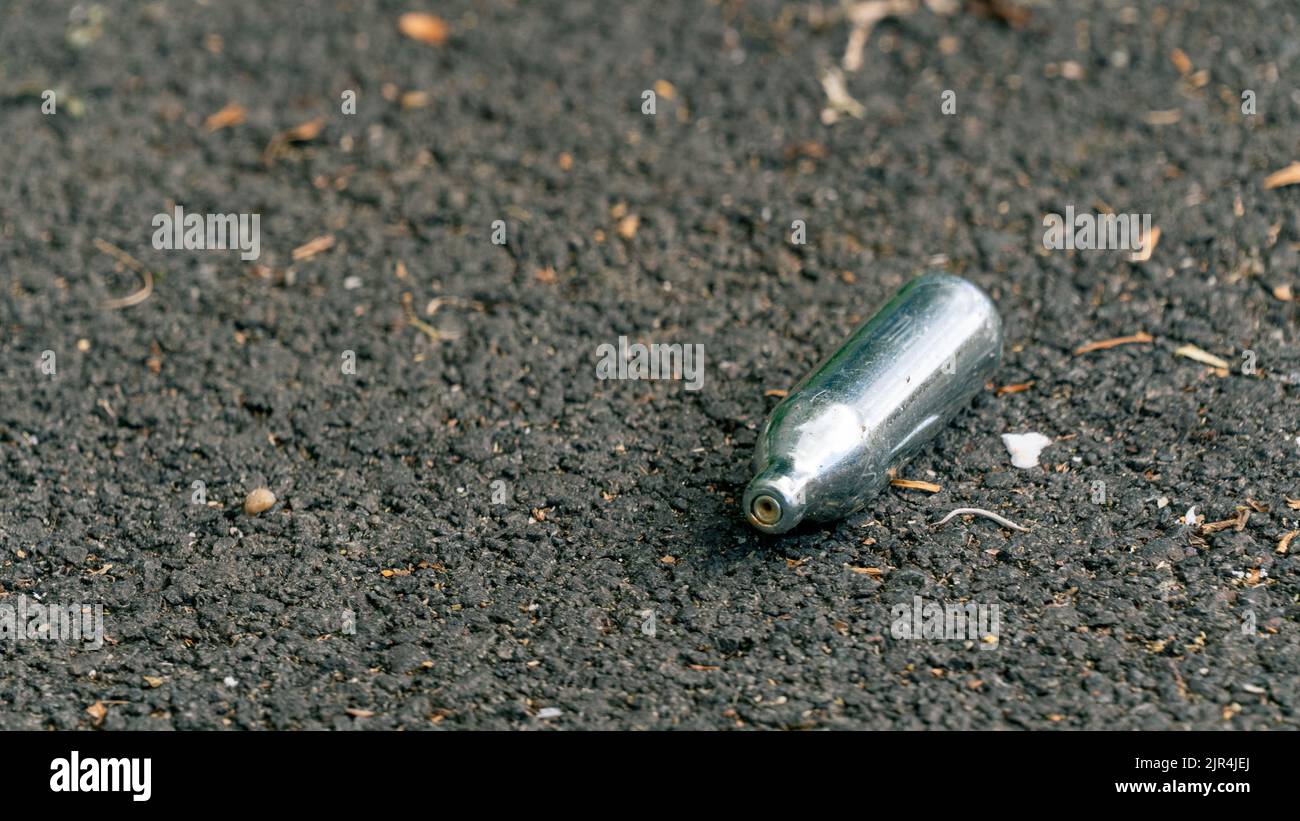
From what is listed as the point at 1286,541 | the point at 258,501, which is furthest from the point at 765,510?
the point at 258,501

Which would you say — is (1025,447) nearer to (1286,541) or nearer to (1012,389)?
(1012,389)

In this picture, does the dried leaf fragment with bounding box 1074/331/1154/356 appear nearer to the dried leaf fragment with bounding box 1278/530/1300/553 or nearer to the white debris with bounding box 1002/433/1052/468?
the white debris with bounding box 1002/433/1052/468

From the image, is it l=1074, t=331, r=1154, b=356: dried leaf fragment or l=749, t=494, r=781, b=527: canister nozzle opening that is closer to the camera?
l=749, t=494, r=781, b=527: canister nozzle opening

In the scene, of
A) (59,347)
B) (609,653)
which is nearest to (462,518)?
(609,653)

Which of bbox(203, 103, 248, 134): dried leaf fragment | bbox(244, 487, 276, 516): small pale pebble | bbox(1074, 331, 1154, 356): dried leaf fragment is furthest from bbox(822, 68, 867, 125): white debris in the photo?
bbox(244, 487, 276, 516): small pale pebble

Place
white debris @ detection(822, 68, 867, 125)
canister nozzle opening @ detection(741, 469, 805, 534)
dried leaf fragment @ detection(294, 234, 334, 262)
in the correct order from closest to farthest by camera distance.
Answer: canister nozzle opening @ detection(741, 469, 805, 534), dried leaf fragment @ detection(294, 234, 334, 262), white debris @ detection(822, 68, 867, 125)

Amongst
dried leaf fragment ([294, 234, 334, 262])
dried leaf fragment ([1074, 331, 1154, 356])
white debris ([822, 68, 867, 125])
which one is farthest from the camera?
white debris ([822, 68, 867, 125])
